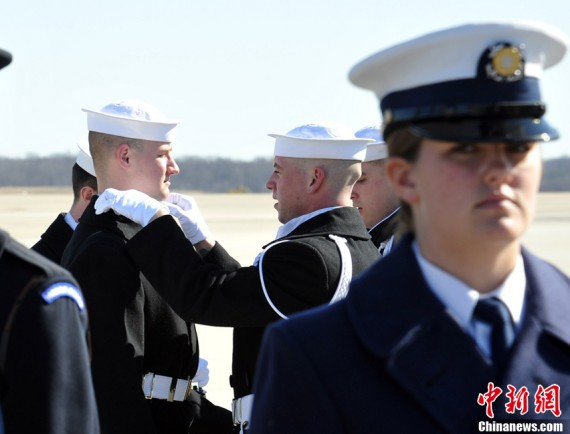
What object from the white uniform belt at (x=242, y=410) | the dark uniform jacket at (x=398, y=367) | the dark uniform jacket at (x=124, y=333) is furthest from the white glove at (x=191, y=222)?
the dark uniform jacket at (x=398, y=367)

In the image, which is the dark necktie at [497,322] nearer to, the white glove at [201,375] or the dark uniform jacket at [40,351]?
the dark uniform jacket at [40,351]

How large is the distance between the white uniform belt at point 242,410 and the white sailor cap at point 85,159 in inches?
84.6

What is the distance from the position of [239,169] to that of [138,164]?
127m

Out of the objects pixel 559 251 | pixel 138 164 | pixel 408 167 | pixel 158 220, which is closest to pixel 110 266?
pixel 158 220

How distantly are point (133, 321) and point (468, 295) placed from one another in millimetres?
2618

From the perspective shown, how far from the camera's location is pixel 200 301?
177 inches

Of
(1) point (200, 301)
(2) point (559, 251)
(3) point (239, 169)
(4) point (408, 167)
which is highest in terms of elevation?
(4) point (408, 167)

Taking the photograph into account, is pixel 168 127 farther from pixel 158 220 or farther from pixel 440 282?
pixel 440 282

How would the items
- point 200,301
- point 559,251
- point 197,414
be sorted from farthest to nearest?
point 559,251 → point 197,414 → point 200,301

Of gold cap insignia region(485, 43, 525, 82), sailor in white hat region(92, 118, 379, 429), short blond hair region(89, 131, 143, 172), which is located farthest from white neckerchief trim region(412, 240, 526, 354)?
short blond hair region(89, 131, 143, 172)

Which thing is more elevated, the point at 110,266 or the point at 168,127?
the point at 168,127

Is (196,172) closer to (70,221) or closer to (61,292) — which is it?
(70,221)

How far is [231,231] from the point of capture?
32.0m

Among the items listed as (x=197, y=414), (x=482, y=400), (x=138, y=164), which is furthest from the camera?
(x=138, y=164)
